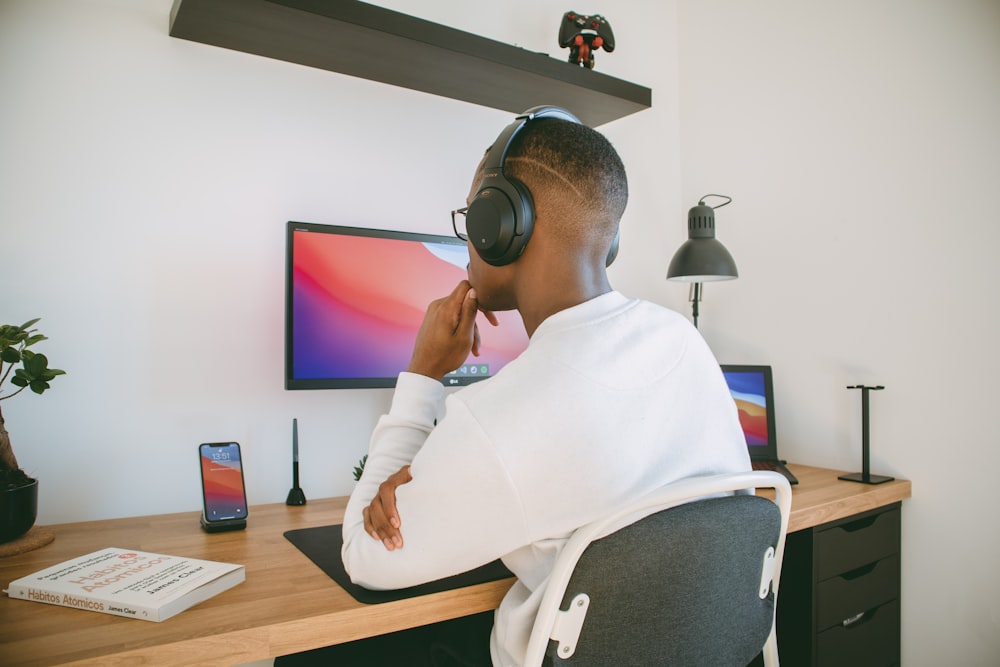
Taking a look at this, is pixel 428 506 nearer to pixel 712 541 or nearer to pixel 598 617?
pixel 598 617

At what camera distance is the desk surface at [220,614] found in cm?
78

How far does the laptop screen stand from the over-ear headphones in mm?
1152

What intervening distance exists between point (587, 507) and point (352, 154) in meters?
1.22

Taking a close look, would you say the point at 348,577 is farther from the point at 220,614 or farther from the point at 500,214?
the point at 500,214

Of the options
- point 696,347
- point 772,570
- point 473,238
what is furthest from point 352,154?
point 772,570

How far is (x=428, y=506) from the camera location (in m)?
0.81

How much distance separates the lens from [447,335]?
1103 mm

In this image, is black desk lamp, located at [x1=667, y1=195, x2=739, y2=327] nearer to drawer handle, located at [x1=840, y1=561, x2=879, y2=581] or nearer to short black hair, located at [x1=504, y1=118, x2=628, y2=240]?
drawer handle, located at [x1=840, y1=561, x2=879, y2=581]

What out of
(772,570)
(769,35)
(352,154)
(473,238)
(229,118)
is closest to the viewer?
(772,570)

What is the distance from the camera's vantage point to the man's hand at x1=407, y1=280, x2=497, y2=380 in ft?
3.59

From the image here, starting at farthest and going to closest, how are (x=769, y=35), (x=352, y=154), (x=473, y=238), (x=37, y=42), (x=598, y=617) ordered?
(x=769, y=35), (x=352, y=154), (x=37, y=42), (x=473, y=238), (x=598, y=617)

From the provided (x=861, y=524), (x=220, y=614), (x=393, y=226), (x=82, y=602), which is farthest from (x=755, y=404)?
(x=82, y=602)

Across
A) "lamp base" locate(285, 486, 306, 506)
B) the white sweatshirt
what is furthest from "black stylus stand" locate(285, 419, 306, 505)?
the white sweatshirt

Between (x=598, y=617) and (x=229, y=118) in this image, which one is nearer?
(x=598, y=617)
